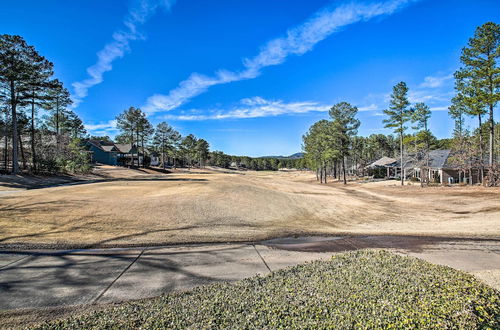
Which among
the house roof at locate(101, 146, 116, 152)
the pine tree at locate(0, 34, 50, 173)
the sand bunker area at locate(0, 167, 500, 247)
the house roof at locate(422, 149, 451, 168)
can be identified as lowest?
the sand bunker area at locate(0, 167, 500, 247)

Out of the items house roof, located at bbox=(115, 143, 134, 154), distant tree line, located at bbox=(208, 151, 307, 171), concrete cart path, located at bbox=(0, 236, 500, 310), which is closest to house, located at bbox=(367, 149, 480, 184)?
concrete cart path, located at bbox=(0, 236, 500, 310)

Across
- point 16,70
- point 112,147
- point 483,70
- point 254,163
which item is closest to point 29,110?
point 16,70

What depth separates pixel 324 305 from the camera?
11.8 feet

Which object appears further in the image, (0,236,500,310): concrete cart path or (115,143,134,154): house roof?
(115,143,134,154): house roof

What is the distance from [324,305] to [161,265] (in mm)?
3807

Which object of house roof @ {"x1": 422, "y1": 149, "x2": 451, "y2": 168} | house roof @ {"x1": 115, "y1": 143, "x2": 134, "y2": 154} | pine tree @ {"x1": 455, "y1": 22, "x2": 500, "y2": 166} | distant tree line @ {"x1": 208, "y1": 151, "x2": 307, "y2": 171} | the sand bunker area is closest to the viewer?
the sand bunker area

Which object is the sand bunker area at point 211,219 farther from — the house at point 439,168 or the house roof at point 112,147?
the house roof at point 112,147

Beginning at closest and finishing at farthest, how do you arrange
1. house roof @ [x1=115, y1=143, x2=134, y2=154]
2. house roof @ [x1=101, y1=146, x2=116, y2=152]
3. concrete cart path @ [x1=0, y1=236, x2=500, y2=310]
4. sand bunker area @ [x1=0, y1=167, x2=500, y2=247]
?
concrete cart path @ [x1=0, y1=236, x2=500, y2=310]
sand bunker area @ [x1=0, y1=167, x2=500, y2=247]
house roof @ [x1=101, y1=146, x2=116, y2=152]
house roof @ [x1=115, y1=143, x2=134, y2=154]

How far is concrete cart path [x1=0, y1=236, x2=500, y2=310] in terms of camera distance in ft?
13.9

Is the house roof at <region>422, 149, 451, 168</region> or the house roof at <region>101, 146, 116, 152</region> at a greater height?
the house roof at <region>101, 146, 116, 152</region>

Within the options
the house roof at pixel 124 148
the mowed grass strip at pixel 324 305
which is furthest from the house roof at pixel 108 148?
the mowed grass strip at pixel 324 305

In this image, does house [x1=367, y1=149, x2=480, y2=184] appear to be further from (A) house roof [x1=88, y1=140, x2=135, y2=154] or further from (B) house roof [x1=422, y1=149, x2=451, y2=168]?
(A) house roof [x1=88, y1=140, x2=135, y2=154]

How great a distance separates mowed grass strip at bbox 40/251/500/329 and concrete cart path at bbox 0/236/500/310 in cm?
68

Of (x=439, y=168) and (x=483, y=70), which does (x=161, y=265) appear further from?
(x=439, y=168)
